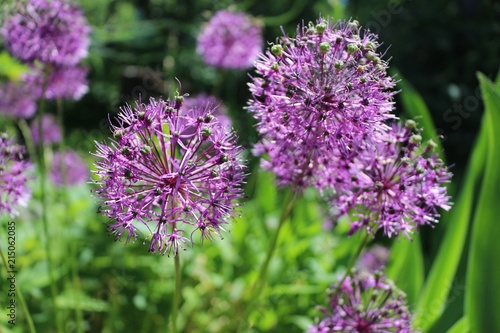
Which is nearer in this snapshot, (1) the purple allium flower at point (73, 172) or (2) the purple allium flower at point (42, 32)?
(2) the purple allium flower at point (42, 32)

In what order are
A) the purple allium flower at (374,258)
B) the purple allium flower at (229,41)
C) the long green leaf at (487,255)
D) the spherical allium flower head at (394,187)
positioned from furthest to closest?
1. the purple allium flower at (374,258)
2. the purple allium flower at (229,41)
3. the long green leaf at (487,255)
4. the spherical allium flower head at (394,187)

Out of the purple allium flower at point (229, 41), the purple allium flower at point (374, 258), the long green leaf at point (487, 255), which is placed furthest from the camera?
the purple allium flower at point (374, 258)

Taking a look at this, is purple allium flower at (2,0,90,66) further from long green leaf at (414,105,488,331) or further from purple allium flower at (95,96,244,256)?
long green leaf at (414,105,488,331)

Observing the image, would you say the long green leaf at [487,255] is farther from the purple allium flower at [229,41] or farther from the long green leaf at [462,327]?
the purple allium flower at [229,41]

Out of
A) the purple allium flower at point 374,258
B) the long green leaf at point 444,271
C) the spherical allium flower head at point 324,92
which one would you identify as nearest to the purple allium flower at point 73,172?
the purple allium flower at point 374,258

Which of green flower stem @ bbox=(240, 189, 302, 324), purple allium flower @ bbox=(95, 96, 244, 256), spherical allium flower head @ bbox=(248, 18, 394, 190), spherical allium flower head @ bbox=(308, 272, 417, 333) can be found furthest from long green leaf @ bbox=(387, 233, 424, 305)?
purple allium flower @ bbox=(95, 96, 244, 256)

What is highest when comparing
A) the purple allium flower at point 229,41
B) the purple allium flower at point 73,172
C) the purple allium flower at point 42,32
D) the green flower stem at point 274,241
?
the purple allium flower at point 229,41

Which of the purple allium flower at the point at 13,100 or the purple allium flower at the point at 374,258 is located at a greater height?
the purple allium flower at the point at 13,100

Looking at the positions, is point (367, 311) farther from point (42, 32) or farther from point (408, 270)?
point (42, 32)
